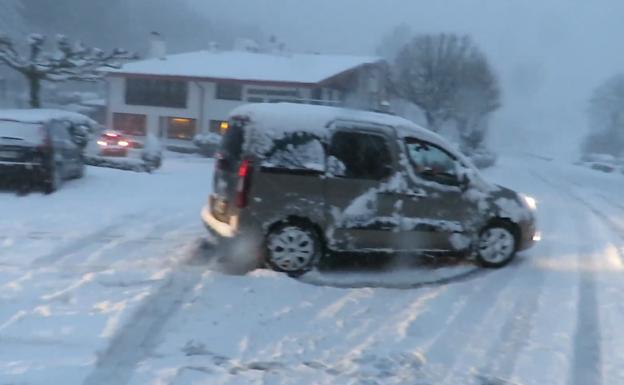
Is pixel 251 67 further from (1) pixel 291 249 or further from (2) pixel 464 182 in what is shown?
(1) pixel 291 249

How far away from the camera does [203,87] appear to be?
44500 mm

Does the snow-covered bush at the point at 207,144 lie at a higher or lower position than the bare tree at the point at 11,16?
lower

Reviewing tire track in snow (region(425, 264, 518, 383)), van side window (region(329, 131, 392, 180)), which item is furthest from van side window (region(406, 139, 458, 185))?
tire track in snow (region(425, 264, 518, 383))

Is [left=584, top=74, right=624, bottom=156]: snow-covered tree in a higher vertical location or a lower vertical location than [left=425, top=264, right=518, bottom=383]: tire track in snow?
higher

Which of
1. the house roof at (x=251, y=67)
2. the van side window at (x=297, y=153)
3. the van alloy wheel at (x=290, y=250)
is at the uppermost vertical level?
the house roof at (x=251, y=67)

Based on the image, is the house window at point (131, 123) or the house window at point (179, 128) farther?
the house window at point (131, 123)

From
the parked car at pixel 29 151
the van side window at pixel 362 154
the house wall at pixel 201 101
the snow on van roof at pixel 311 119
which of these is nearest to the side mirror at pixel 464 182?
the snow on van roof at pixel 311 119

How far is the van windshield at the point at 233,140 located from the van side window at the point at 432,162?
1947 mm

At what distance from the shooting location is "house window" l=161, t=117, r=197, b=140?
149ft

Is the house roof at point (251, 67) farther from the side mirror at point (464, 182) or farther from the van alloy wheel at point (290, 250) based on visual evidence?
the van alloy wheel at point (290, 250)

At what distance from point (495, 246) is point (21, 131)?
8298mm

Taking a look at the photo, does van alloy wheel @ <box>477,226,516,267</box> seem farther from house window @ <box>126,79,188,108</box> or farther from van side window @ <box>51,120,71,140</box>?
house window @ <box>126,79,188,108</box>

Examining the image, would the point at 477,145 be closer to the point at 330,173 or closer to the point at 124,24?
the point at 330,173

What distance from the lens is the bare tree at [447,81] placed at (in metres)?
51.5
